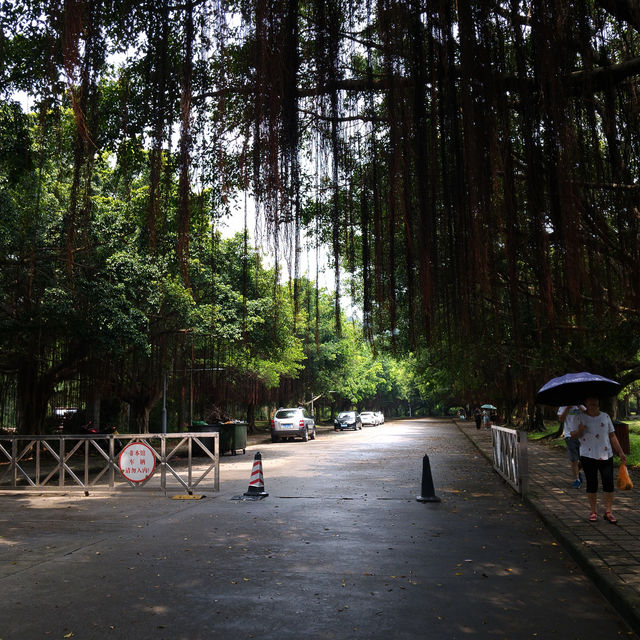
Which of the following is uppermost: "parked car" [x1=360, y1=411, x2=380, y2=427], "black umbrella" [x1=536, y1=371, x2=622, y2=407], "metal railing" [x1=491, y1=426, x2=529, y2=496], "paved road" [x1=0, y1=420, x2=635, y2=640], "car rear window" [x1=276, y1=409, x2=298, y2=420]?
"black umbrella" [x1=536, y1=371, x2=622, y2=407]

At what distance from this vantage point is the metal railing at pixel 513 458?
10.5m

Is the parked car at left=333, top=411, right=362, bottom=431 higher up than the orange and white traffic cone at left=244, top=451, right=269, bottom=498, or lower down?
lower down

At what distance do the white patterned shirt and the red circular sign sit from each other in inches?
303

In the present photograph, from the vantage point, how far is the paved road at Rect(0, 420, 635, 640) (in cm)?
432

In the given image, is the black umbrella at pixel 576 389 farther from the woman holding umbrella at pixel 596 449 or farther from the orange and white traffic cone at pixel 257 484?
the orange and white traffic cone at pixel 257 484

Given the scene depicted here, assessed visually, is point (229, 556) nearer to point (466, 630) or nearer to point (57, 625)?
point (57, 625)

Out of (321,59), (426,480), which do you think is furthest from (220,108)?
(426,480)

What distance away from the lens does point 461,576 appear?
5.62m

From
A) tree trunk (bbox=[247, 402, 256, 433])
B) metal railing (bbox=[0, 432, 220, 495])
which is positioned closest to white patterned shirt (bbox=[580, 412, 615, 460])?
metal railing (bbox=[0, 432, 220, 495])

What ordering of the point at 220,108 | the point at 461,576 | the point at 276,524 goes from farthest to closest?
the point at 276,524 → the point at 461,576 → the point at 220,108

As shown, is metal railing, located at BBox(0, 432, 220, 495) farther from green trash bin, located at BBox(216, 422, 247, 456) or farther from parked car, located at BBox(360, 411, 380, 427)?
parked car, located at BBox(360, 411, 380, 427)

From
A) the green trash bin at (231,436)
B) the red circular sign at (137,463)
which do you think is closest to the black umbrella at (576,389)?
the red circular sign at (137,463)

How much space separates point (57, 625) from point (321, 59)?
14.0ft

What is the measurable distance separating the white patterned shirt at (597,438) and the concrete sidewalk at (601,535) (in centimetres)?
89
